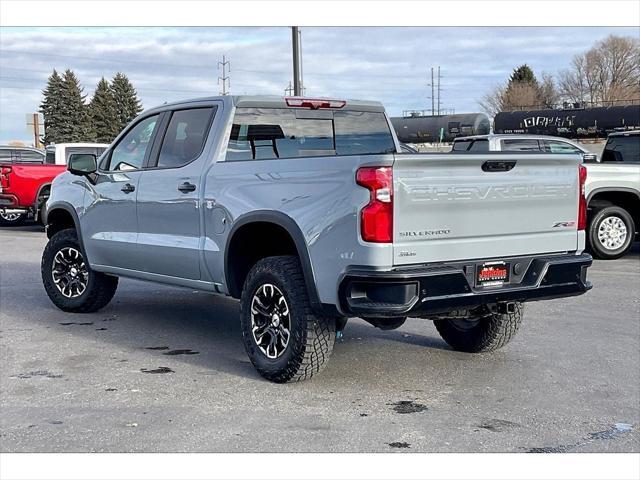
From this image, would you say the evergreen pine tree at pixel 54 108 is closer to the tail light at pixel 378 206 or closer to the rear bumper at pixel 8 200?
the rear bumper at pixel 8 200

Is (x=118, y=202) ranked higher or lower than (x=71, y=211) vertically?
higher

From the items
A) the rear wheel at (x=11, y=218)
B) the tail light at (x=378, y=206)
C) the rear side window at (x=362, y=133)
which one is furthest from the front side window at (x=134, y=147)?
the rear wheel at (x=11, y=218)

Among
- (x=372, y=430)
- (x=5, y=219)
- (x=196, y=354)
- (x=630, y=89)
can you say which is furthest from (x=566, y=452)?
(x=630, y=89)

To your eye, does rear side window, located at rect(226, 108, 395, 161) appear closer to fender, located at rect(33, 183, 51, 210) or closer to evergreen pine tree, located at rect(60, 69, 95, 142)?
fender, located at rect(33, 183, 51, 210)

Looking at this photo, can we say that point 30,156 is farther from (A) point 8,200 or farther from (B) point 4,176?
(A) point 8,200

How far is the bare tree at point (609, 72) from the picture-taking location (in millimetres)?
68625

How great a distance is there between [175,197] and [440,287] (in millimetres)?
2520

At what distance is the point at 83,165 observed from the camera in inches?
298

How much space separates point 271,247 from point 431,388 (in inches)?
62.0

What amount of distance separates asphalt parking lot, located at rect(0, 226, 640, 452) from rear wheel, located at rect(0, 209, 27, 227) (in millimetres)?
10769

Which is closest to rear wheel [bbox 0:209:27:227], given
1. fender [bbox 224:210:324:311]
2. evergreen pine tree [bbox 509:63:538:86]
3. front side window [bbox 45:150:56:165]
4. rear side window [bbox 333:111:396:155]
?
front side window [bbox 45:150:56:165]

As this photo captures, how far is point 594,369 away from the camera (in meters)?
6.00

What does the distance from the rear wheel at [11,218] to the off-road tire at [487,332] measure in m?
13.3

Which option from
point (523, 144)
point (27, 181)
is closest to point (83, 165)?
point (523, 144)
